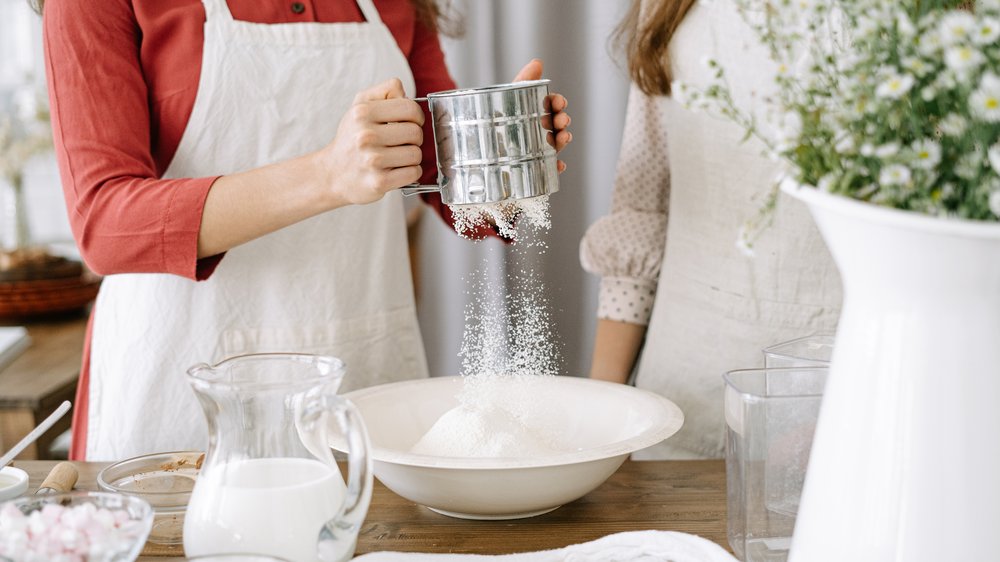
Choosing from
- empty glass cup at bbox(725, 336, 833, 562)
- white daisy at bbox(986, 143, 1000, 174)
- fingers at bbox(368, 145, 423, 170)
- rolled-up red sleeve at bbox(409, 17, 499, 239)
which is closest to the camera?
white daisy at bbox(986, 143, 1000, 174)

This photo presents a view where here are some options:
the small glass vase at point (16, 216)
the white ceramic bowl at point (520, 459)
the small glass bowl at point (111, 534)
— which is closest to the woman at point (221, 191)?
the white ceramic bowl at point (520, 459)

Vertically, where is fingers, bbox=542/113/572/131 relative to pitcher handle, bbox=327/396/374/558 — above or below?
above

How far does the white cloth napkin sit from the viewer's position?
79cm

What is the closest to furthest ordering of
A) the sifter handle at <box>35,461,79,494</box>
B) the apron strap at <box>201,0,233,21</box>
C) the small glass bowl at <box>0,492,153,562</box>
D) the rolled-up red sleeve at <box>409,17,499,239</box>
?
the small glass bowl at <box>0,492,153,562</box>, the sifter handle at <box>35,461,79,494</box>, the apron strap at <box>201,0,233,21</box>, the rolled-up red sleeve at <box>409,17,499,239</box>

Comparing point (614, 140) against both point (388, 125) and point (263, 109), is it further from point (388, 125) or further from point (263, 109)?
point (388, 125)

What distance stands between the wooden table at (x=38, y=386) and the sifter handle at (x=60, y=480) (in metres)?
1.02

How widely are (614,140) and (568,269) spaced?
281 mm

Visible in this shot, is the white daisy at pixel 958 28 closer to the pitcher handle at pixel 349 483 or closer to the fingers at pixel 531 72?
the pitcher handle at pixel 349 483

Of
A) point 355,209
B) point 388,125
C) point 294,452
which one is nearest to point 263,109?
point 355,209

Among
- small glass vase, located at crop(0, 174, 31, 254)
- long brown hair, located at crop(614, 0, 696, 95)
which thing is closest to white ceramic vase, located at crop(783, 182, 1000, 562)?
long brown hair, located at crop(614, 0, 696, 95)

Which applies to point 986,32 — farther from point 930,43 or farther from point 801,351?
point 801,351

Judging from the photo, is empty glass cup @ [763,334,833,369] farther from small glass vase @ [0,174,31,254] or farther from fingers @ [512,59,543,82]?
small glass vase @ [0,174,31,254]

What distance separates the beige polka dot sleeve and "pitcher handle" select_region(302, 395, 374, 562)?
0.87 meters

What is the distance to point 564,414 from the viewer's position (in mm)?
1094
